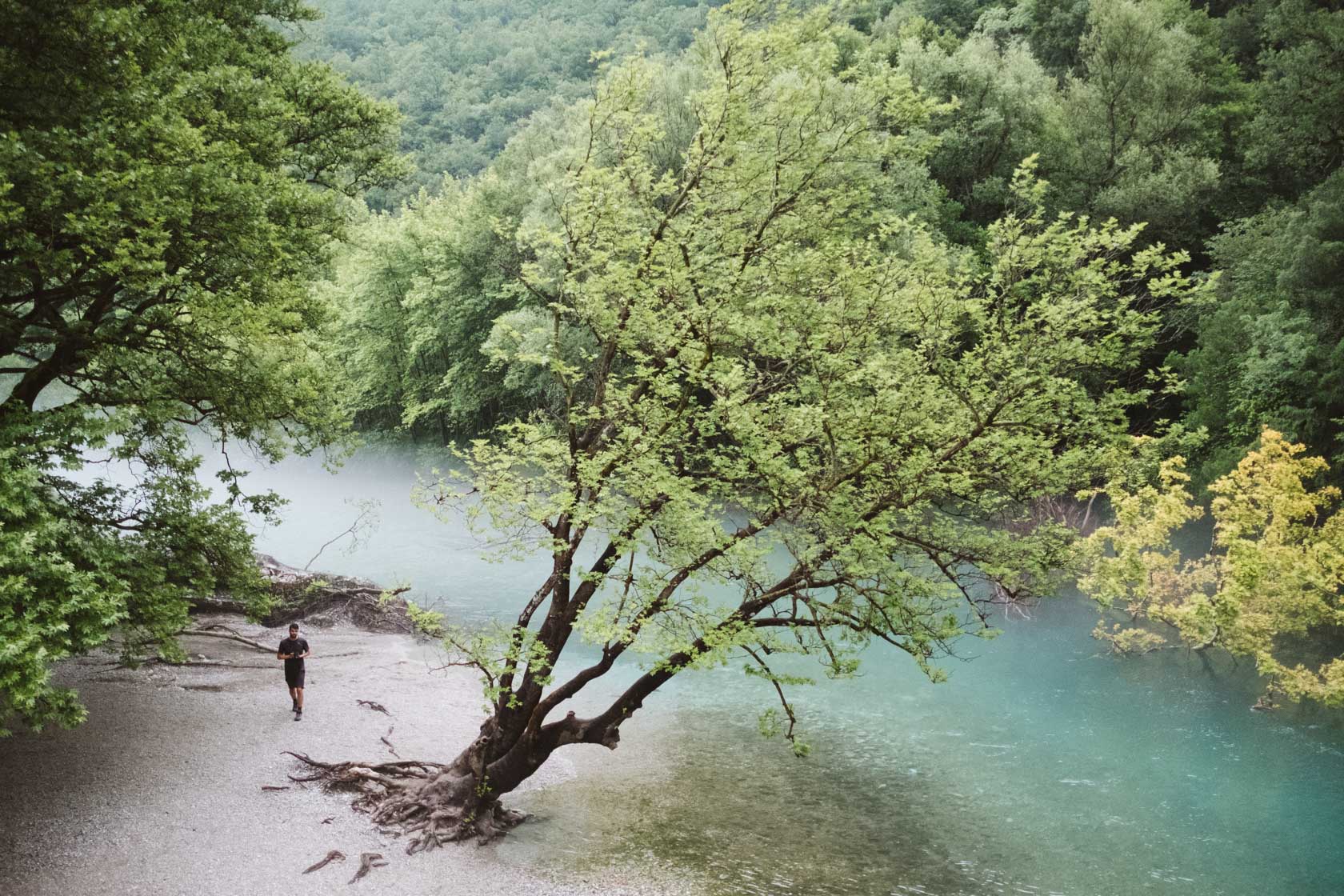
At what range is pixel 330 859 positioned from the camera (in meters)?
11.3

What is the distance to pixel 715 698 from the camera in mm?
20234

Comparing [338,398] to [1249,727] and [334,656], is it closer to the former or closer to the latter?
[334,656]

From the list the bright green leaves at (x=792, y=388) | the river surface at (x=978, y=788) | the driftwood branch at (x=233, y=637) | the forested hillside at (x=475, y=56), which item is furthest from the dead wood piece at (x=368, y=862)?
the forested hillside at (x=475, y=56)

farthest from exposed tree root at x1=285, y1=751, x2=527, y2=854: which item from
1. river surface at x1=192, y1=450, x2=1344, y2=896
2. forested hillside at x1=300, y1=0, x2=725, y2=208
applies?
forested hillside at x1=300, y1=0, x2=725, y2=208

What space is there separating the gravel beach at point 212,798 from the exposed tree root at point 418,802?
10.0 inches

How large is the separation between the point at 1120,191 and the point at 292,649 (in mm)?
34713

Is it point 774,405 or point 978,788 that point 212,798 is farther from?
point 978,788

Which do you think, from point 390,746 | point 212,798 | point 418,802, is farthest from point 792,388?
point 212,798

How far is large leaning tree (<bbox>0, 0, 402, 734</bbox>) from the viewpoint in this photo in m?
Answer: 8.93

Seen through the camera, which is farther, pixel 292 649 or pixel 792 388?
pixel 292 649

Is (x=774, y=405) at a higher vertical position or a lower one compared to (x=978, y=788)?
higher

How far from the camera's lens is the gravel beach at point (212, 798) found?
34.3ft

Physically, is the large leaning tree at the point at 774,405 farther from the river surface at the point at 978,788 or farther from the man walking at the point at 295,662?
the river surface at the point at 978,788

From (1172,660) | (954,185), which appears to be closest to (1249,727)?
(1172,660)
